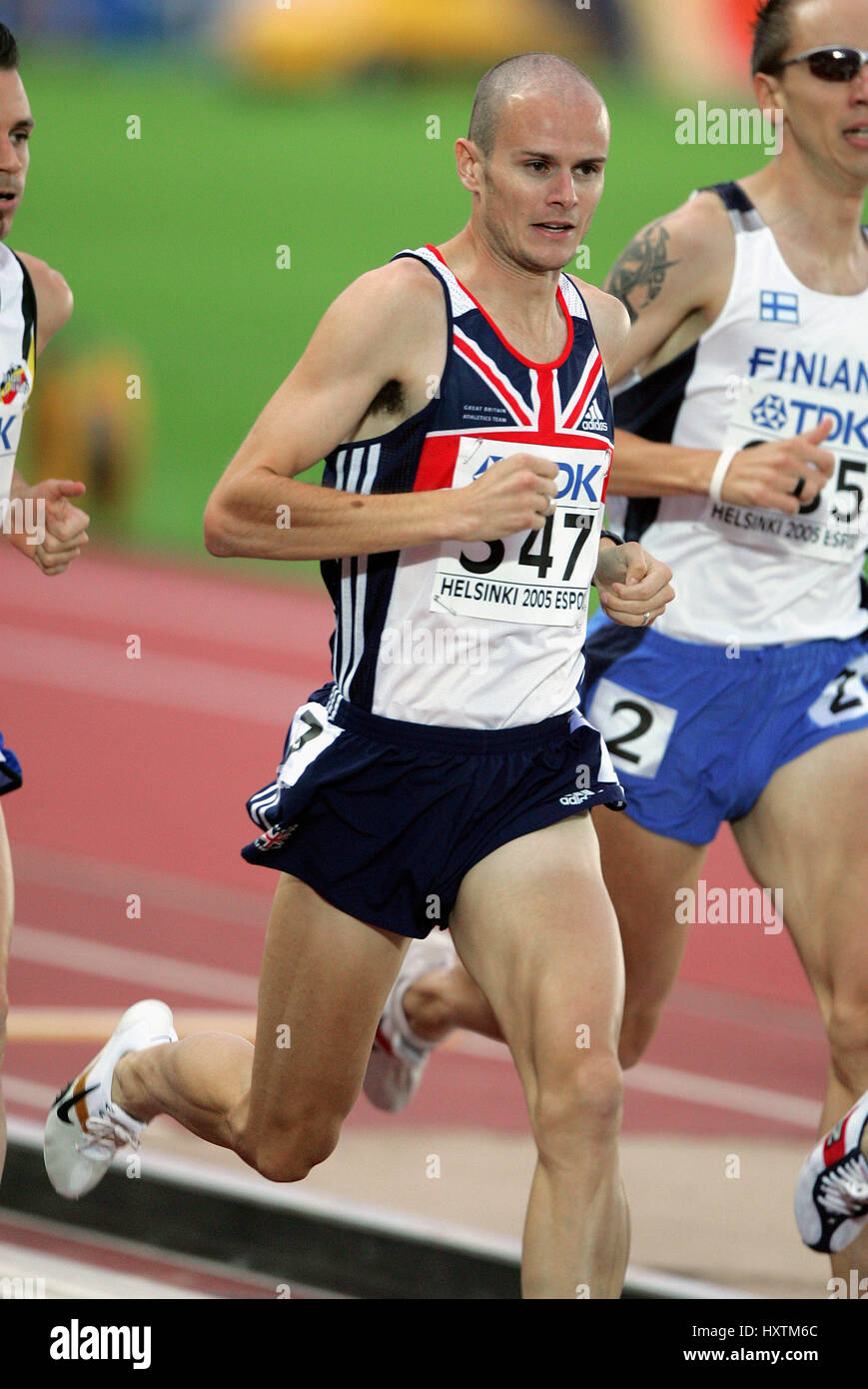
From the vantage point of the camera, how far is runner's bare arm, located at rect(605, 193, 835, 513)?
441cm

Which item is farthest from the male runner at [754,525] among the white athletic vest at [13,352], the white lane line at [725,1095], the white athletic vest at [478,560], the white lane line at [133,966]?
the white lane line at [133,966]

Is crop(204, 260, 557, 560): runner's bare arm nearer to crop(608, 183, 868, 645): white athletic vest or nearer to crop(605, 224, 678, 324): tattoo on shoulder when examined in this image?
crop(605, 224, 678, 324): tattoo on shoulder

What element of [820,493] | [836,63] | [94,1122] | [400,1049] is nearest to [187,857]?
[400,1049]

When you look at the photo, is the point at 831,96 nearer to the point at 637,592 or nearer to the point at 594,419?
the point at 594,419

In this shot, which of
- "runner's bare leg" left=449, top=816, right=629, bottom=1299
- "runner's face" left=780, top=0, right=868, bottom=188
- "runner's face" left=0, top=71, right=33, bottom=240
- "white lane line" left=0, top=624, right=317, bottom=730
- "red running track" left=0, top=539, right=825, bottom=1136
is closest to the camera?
"runner's bare leg" left=449, top=816, right=629, bottom=1299

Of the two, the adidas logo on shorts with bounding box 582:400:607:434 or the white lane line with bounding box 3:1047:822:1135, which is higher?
the adidas logo on shorts with bounding box 582:400:607:434

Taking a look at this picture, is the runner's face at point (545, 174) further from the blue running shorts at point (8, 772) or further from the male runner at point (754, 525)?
the blue running shorts at point (8, 772)

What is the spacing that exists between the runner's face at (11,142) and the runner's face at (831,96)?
1.65 meters

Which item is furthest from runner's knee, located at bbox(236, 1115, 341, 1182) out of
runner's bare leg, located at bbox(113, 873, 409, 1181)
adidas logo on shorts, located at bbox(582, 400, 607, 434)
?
adidas logo on shorts, located at bbox(582, 400, 607, 434)

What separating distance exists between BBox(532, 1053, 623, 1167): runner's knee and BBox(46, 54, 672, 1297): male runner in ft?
0.04

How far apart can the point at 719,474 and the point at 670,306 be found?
1.42 feet

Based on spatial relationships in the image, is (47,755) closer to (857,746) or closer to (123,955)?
(123,955)

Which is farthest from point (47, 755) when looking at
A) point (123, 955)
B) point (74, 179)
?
point (74, 179)

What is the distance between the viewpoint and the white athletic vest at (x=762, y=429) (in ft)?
14.9
